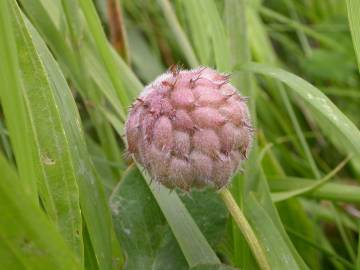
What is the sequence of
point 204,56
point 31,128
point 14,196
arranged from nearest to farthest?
point 14,196 < point 31,128 < point 204,56

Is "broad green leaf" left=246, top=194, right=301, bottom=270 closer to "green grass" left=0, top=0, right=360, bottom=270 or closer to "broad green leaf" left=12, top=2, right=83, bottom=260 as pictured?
"green grass" left=0, top=0, right=360, bottom=270

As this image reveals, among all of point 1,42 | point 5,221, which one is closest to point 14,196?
point 5,221

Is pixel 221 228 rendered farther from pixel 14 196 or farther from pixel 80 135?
pixel 14 196

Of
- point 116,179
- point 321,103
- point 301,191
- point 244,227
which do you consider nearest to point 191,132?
point 244,227

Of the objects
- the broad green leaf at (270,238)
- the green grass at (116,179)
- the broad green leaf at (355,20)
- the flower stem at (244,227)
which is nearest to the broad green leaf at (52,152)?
the green grass at (116,179)

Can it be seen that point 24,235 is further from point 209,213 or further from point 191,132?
point 209,213

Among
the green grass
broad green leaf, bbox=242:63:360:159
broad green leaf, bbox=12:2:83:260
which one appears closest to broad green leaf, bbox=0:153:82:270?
the green grass
